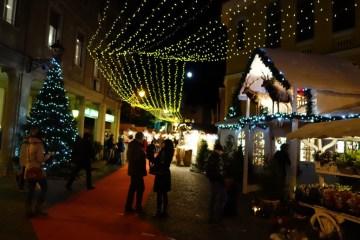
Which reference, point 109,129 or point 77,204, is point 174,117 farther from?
point 77,204

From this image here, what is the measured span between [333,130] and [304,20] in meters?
11.6

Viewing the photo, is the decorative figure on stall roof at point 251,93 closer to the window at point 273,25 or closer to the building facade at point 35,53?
the window at point 273,25

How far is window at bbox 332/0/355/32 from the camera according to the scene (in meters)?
16.0

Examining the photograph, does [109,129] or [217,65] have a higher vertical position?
[217,65]

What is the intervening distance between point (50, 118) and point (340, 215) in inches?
447

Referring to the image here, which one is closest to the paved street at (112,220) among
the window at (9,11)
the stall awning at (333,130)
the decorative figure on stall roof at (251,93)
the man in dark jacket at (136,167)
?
the man in dark jacket at (136,167)

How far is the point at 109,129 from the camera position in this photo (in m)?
30.3

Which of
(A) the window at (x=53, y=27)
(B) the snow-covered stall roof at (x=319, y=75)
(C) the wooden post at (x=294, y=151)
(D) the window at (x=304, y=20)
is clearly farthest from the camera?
(D) the window at (x=304, y=20)

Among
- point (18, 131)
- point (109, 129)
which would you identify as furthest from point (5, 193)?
point (109, 129)

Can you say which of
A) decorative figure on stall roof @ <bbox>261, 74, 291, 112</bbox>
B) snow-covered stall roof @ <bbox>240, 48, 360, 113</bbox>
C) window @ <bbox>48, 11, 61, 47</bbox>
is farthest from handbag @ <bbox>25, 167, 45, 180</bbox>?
window @ <bbox>48, 11, 61, 47</bbox>

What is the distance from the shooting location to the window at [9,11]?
14105 mm

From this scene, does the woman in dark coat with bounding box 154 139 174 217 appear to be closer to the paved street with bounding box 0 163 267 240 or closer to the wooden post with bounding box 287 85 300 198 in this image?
the paved street with bounding box 0 163 267 240

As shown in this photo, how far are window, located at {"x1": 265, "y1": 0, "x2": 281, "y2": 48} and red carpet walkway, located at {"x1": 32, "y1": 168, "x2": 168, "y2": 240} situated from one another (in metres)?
12.0

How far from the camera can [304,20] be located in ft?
60.2
